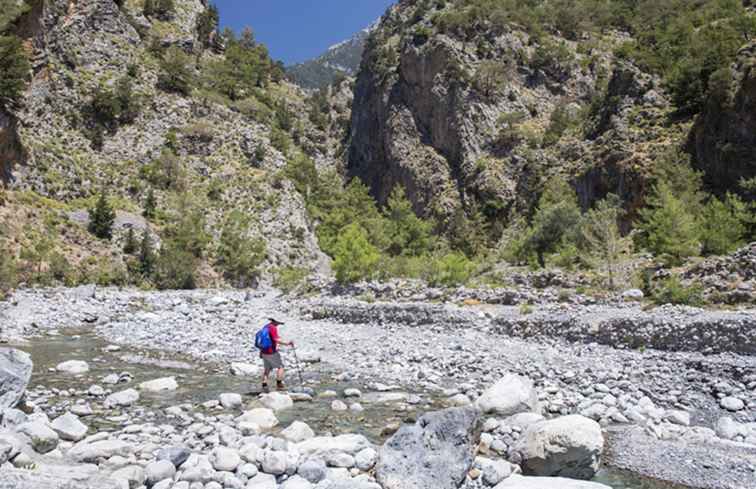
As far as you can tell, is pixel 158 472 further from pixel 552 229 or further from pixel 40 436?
pixel 552 229

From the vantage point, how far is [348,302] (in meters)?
26.5

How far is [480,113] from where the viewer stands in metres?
65.8

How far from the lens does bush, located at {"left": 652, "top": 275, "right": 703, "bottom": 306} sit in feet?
56.2

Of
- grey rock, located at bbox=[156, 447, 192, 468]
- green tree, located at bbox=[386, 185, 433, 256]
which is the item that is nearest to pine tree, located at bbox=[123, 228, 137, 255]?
green tree, located at bbox=[386, 185, 433, 256]

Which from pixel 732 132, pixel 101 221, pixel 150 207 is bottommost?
pixel 101 221

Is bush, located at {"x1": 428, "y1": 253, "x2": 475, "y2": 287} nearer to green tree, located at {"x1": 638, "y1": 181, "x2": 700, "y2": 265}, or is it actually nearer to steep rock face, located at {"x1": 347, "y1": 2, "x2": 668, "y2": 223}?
green tree, located at {"x1": 638, "y1": 181, "x2": 700, "y2": 265}

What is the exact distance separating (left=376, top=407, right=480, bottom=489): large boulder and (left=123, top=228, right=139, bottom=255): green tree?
41491 mm

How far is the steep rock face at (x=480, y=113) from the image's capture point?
5731 cm

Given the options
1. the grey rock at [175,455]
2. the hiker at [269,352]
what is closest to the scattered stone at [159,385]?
the hiker at [269,352]

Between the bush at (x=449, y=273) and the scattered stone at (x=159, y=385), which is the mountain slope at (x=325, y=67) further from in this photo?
the scattered stone at (x=159, y=385)

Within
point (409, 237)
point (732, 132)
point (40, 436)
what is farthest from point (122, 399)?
point (409, 237)

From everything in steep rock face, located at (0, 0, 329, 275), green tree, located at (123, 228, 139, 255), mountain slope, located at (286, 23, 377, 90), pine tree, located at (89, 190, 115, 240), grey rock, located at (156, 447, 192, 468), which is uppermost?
mountain slope, located at (286, 23, 377, 90)

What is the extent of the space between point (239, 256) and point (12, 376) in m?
38.5

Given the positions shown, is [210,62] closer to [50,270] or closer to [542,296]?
[50,270]
